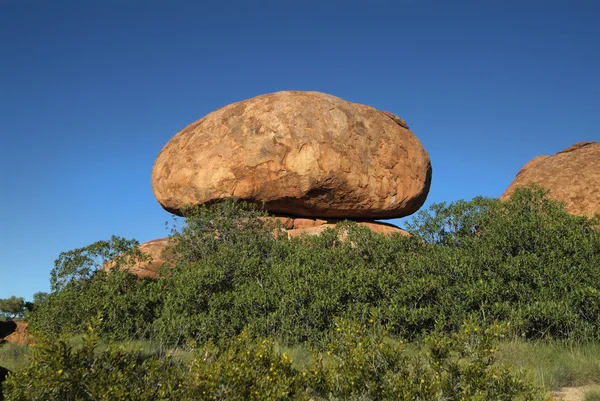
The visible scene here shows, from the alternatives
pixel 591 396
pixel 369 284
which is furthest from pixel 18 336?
pixel 591 396

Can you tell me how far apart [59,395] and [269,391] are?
2.15 m

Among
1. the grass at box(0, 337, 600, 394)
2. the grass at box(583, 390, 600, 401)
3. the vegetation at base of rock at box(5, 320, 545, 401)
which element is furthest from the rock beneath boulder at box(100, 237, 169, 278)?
the grass at box(583, 390, 600, 401)

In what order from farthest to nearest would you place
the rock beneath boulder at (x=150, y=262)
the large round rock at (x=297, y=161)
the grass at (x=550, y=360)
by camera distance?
the large round rock at (x=297, y=161) → the rock beneath boulder at (x=150, y=262) → the grass at (x=550, y=360)

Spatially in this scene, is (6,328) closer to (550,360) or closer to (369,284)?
(369,284)

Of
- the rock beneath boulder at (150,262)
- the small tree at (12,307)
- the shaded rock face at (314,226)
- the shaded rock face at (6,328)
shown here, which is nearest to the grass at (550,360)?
the rock beneath boulder at (150,262)

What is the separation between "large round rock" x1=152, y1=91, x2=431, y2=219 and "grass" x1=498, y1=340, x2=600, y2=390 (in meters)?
7.77

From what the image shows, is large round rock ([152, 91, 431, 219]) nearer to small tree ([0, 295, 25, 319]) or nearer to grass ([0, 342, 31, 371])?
grass ([0, 342, 31, 371])

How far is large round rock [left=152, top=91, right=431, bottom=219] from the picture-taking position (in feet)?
51.7

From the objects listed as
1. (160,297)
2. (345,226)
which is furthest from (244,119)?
(160,297)

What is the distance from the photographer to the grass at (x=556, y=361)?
786 centimetres

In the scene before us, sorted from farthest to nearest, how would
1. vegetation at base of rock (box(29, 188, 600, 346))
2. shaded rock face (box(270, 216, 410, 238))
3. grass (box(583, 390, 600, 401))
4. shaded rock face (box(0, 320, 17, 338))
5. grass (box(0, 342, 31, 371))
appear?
shaded rock face (box(270, 216, 410, 238)), shaded rock face (box(0, 320, 17, 338)), vegetation at base of rock (box(29, 188, 600, 346)), grass (box(0, 342, 31, 371)), grass (box(583, 390, 600, 401))

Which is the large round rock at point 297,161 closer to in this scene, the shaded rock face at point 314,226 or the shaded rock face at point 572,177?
the shaded rock face at point 314,226

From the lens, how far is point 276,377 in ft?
17.0

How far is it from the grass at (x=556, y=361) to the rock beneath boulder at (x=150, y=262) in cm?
907
